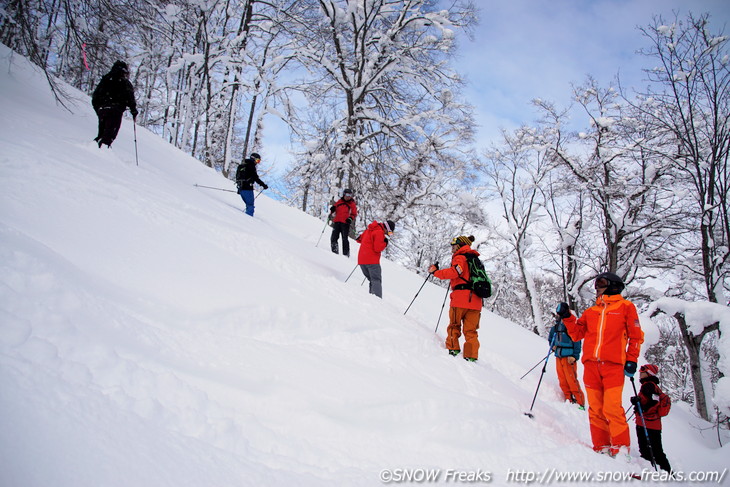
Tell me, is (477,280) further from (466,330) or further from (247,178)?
(247,178)

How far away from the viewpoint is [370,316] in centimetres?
418

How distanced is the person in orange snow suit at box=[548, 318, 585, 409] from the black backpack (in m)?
1.59

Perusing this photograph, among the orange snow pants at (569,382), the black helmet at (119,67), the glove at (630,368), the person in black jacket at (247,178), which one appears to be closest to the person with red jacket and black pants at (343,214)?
the person in black jacket at (247,178)

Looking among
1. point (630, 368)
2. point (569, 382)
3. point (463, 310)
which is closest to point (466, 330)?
point (463, 310)

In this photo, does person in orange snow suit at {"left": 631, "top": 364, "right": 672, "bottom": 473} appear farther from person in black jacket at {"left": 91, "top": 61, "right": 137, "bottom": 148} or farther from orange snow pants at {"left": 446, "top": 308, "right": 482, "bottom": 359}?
person in black jacket at {"left": 91, "top": 61, "right": 137, "bottom": 148}

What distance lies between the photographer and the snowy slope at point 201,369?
146cm

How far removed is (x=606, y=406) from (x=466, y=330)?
163 cm

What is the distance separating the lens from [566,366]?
5.34m

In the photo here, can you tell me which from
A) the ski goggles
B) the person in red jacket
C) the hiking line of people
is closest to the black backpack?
the hiking line of people

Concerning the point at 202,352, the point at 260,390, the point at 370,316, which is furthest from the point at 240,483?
the point at 370,316

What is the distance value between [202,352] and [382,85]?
1408 centimetres

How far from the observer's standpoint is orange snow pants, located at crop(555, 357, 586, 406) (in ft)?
17.3

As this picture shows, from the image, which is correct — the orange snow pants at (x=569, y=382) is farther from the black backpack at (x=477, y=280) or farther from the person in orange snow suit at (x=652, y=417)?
the black backpack at (x=477, y=280)

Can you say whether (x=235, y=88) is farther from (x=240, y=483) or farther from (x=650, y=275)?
(x=650, y=275)
